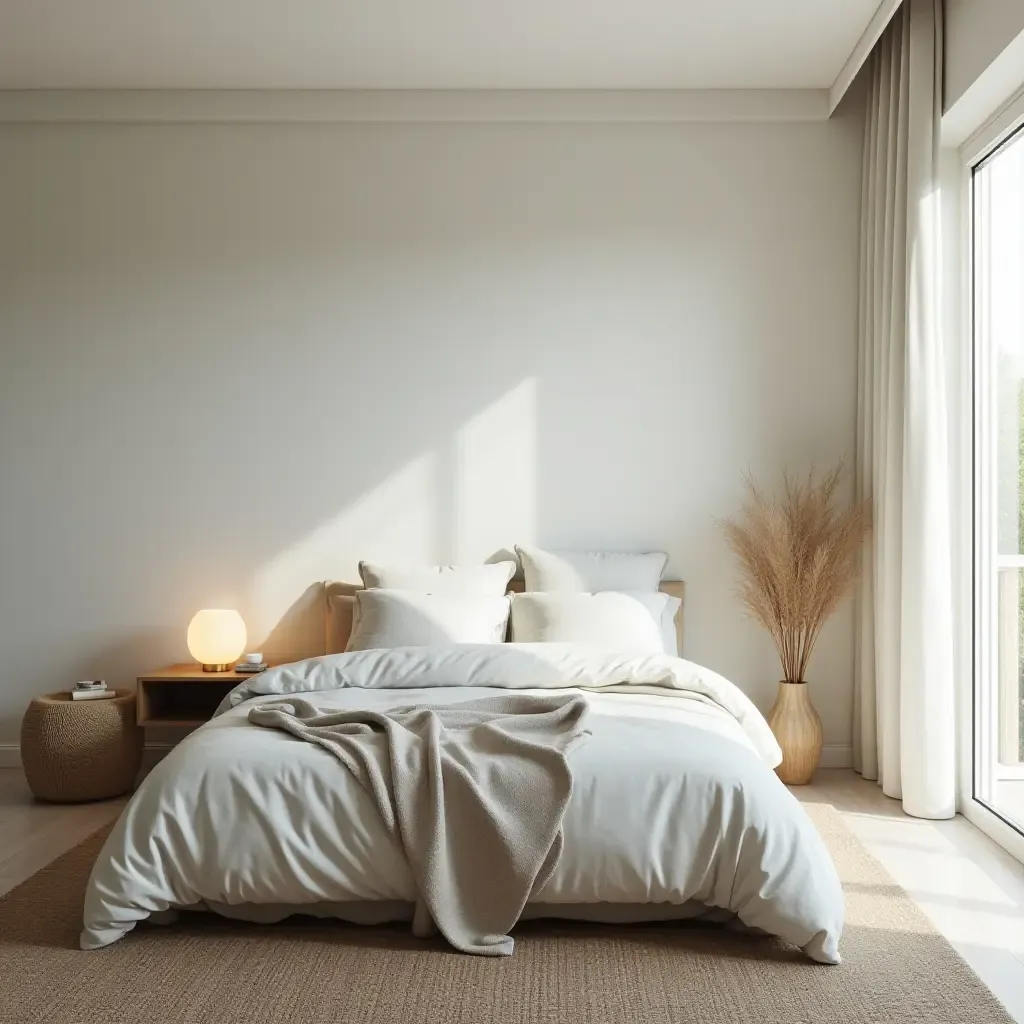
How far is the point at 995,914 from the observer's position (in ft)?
Result: 9.91

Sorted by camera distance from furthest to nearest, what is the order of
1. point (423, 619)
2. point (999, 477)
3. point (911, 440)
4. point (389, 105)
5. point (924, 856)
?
1. point (389, 105)
2. point (423, 619)
3. point (911, 440)
4. point (999, 477)
5. point (924, 856)

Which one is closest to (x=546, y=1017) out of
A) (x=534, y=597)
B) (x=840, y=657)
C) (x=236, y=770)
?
(x=236, y=770)

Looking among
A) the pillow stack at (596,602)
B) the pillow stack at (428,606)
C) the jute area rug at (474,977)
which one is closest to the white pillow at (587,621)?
the pillow stack at (596,602)

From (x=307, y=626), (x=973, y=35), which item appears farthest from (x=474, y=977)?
(x=973, y=35)

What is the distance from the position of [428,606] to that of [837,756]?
6.41 feet

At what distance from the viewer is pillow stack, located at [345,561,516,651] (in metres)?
4.19

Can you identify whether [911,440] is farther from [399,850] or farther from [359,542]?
[399,850]

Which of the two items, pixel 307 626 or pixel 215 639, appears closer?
pixel 215 639

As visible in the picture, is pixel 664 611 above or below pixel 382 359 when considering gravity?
below

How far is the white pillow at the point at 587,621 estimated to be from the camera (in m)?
4.18

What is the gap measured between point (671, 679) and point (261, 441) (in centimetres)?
223

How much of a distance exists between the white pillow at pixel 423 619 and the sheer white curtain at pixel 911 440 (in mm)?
1531

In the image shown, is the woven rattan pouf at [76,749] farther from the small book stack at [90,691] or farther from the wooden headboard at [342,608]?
the wooden headboard at [342,608]

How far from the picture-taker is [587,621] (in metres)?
4.23
